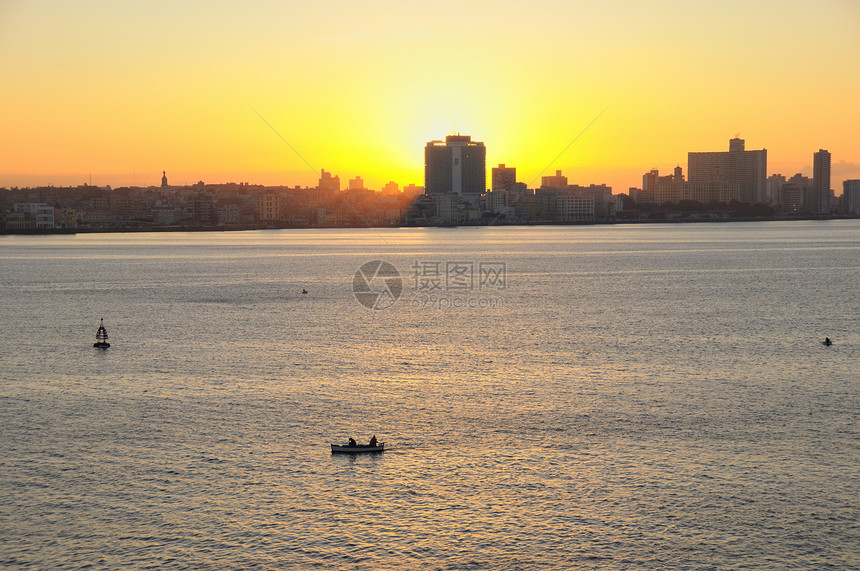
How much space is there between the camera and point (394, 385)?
1893 inches

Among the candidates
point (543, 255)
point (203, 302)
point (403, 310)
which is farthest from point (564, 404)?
point (543, 255)

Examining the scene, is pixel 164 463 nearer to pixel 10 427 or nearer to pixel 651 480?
pixel 10 427

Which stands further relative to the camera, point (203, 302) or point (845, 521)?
point (203, 302)

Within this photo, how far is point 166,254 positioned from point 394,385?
155 metres
